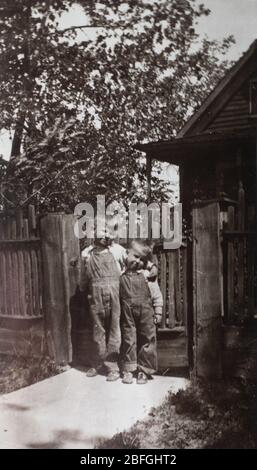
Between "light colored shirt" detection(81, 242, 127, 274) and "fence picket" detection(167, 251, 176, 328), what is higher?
"light colored shirt" detection(81, 242, 127, 274)

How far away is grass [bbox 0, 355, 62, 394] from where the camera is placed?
4.29 metres

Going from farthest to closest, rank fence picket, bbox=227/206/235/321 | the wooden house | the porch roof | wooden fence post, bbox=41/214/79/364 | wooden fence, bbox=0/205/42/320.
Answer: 1. the wooden house
2. the porch roof
3. wooden fence, bbox=0/205/42/320
4. wooden fence post, bbox=41/214/79/364
5. fence picket, bbox=227/206/235/321

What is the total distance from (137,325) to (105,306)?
0.33 metres

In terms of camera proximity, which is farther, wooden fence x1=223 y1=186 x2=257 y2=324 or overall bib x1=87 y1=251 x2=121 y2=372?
overall bib x1=87 y1=251 x2=121 y2=372

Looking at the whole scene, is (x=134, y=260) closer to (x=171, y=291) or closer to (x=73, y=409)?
(x=171, y=291)

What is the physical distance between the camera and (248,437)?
2990mm

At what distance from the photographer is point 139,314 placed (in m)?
4.02

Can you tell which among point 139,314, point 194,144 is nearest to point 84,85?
point 194,144

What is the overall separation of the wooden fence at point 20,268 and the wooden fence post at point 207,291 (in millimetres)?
Result: 1674

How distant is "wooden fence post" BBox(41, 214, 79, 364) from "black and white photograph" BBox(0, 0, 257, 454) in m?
0.01

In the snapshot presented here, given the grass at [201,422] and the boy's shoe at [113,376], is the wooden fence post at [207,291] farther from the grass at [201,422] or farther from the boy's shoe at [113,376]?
the boy's shoe at [113,376]

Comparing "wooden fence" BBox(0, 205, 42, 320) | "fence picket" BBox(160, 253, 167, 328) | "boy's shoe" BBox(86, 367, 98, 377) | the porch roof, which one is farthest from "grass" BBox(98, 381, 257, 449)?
the porch roof

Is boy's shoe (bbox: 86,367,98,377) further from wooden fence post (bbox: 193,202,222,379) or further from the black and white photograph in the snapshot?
wooden fence post (bbox: 193,202,222,379)
